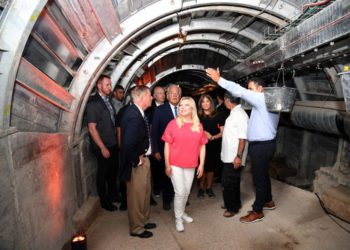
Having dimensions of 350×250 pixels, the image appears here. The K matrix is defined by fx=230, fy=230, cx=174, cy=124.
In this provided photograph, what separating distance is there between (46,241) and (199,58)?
7.33 meters

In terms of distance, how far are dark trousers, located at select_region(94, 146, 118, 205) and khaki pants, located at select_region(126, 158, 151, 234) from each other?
86 cm

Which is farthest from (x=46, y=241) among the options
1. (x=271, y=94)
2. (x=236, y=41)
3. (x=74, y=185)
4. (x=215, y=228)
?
(x=236, y=41)

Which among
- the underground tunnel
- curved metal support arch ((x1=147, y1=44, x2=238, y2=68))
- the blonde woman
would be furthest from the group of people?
curved metal support arch ((x1=147, y1=44, x2=238, y2=68))

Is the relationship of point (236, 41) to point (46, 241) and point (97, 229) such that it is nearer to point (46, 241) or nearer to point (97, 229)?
point (97, 229)

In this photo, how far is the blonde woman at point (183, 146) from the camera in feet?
10.3

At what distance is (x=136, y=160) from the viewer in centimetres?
301

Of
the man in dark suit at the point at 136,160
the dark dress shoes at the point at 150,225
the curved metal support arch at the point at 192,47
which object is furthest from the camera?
the curved metal support arch at the point at 192,47

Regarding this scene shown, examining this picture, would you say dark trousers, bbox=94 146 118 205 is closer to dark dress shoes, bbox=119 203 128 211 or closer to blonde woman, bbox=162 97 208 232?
dark dress shoes, bbox=119 203 128 211

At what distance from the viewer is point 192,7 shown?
3.71 m

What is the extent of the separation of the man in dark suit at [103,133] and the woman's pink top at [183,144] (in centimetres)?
116

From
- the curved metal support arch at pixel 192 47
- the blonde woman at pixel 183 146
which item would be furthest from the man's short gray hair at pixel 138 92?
the curved metal support arch at pixel 192 47

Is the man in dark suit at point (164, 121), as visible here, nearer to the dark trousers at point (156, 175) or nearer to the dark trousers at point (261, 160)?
the dark trousers at point (156, 175)

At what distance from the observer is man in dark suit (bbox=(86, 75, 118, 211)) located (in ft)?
11.9

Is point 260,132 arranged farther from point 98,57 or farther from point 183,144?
point 98,57
